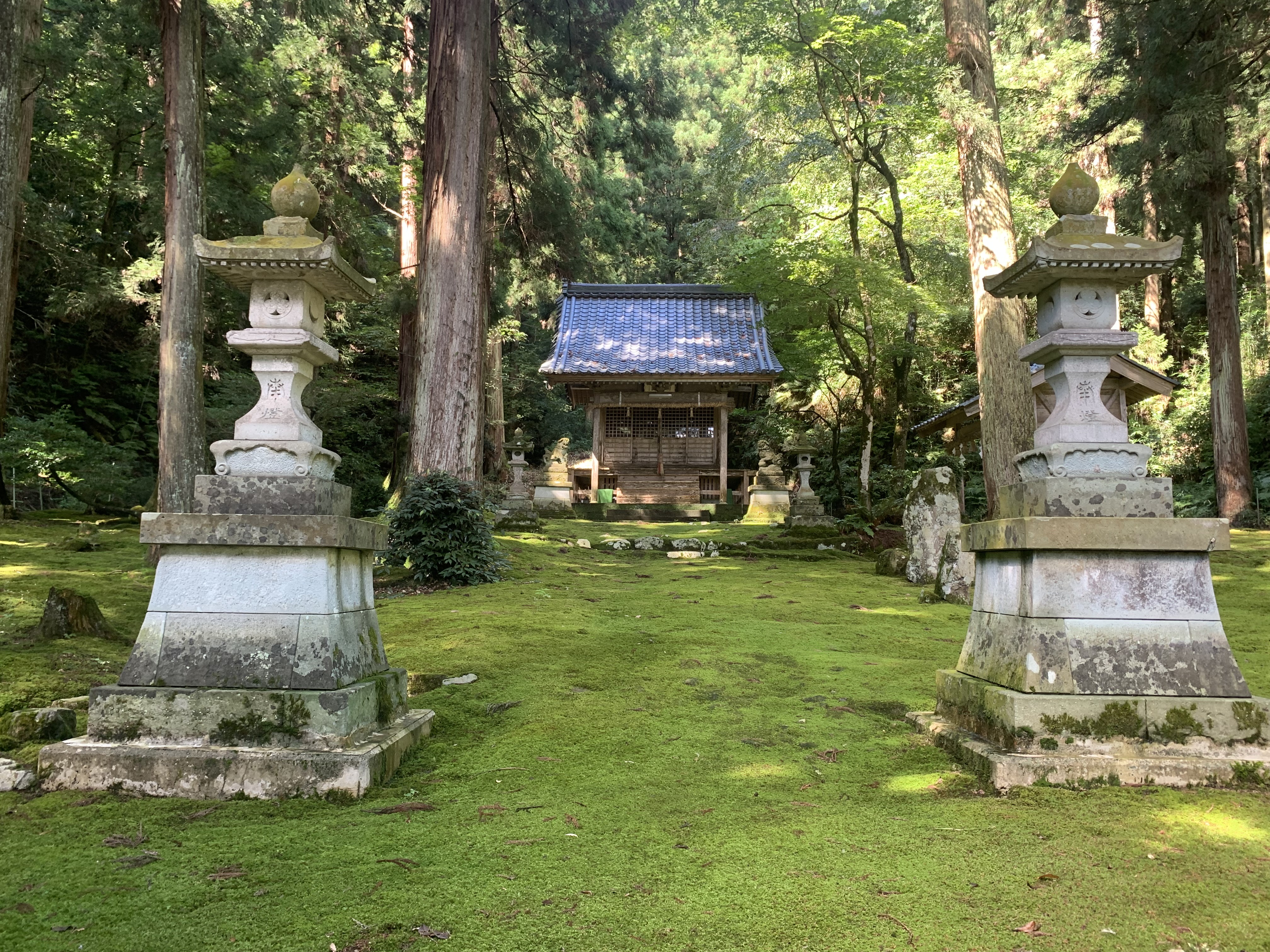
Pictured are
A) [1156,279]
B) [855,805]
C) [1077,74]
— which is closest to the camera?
[855,805]

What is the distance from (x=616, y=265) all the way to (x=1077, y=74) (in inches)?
560

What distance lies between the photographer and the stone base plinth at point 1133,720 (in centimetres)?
312

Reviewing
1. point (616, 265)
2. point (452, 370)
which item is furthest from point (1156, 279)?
point (452, 370)

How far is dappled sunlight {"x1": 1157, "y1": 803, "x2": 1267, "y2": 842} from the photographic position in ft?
8.56

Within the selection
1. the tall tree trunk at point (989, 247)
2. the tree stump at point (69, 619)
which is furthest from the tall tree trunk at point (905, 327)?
the tree stump at point (69, 619)

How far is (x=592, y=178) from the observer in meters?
→ 17.8

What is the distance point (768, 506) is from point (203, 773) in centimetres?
1495

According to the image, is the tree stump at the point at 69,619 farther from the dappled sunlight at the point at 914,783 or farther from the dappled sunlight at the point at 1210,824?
the dappled sunlight at the point at 1210,824

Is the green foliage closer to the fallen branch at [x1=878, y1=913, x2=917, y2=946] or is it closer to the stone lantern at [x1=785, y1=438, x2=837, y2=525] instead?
the stone lantern at [x1=785, y1=438, x2=837, y2=525]

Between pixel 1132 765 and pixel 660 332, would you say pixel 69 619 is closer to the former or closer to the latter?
pixel 1132 765

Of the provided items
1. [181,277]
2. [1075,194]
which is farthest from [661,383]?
[1075,194]

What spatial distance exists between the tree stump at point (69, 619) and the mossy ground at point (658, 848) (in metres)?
0.29

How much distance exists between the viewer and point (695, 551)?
12398 mm

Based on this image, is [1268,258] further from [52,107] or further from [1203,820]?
[52,107]
